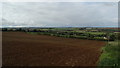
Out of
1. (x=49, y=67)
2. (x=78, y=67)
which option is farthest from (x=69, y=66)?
(x=49, y=67)

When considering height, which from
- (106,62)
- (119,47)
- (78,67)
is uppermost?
(119,47)

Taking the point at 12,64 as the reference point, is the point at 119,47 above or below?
above

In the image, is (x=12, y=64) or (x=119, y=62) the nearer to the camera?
(x=119, y=62)

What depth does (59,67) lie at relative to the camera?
48.1ft

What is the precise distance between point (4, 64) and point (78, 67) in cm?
739

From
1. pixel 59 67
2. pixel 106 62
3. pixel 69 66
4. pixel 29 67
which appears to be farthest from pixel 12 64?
pixel 106 62

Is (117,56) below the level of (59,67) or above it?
above

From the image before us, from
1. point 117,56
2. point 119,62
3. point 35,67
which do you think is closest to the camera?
point 119,62

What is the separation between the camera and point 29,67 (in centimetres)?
1420

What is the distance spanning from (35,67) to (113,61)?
7225 mm

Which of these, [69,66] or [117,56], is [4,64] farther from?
[117,56]

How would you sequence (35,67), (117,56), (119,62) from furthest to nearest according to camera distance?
(35,67) < (117,56) < (119,62)

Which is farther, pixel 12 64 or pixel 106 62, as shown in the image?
pixel 12 64

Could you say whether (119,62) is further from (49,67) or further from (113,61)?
(49,67)
